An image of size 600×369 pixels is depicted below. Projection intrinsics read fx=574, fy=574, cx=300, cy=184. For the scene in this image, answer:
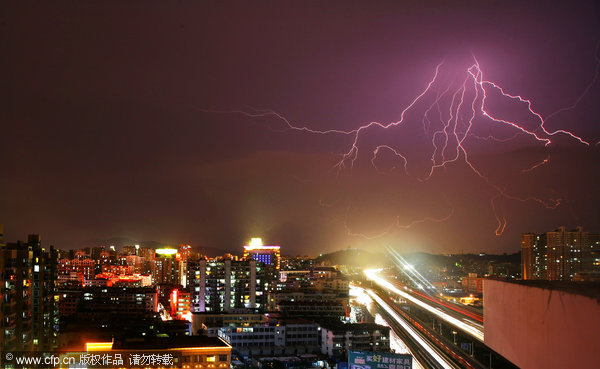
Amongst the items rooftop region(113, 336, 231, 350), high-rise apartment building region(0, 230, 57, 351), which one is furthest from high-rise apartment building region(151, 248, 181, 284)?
rooftop region(113, 336, 231, 350)

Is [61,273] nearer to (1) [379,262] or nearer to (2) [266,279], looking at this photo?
(2) [266,279]

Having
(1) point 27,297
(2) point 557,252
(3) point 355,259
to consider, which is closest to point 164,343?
(1) point 27,297

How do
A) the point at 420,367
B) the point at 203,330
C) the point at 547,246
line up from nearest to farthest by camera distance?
1. the point at 420,367
2. the point at 203,330
3. the point at 547,246

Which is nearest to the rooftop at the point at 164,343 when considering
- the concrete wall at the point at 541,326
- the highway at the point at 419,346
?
the highway at the point at 419,346

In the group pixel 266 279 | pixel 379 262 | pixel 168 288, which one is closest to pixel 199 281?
pixel 266 279

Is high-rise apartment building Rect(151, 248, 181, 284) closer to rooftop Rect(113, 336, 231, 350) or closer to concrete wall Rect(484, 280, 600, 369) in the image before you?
rooftop Rect(113, 336, 231, 350)

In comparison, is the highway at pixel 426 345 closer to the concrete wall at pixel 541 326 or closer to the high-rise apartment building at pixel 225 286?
the high-rise apartment building at pixel 225 286
